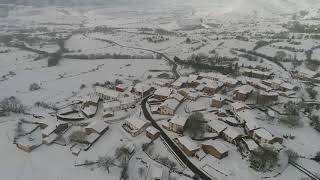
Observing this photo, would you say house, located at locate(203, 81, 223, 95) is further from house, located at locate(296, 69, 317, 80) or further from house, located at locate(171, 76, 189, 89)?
house, located at locate(296, 69, 317, 80)

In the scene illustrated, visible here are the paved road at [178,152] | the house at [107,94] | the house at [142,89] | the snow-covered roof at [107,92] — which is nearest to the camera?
the paved road at [178,152]

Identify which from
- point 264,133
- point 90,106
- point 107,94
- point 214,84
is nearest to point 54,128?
point 90,106

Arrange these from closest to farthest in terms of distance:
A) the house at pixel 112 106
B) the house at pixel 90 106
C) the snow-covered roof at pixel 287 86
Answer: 1. the house at pixel 90 106
2. the house at pixel 112 106
3. the snow-covered roof at pixel 287 86

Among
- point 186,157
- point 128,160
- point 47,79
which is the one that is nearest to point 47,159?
point 128,160

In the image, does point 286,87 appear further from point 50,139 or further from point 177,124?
point 50,139

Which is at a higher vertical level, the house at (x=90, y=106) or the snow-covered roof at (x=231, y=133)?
the house at (x=90, y=106)

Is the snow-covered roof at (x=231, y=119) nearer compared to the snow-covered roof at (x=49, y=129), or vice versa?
the snow-covered roof at (x=49, y=129)

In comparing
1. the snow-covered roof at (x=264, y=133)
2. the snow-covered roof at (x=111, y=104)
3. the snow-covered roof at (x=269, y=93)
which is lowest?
the snow-covered roof at (x=264, y=133)

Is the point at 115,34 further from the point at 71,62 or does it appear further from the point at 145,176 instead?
the point at 145,176

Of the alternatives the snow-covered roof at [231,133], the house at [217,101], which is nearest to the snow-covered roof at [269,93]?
the house at [217,101]

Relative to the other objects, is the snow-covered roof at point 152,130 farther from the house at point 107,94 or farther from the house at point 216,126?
the house at point 107,94
